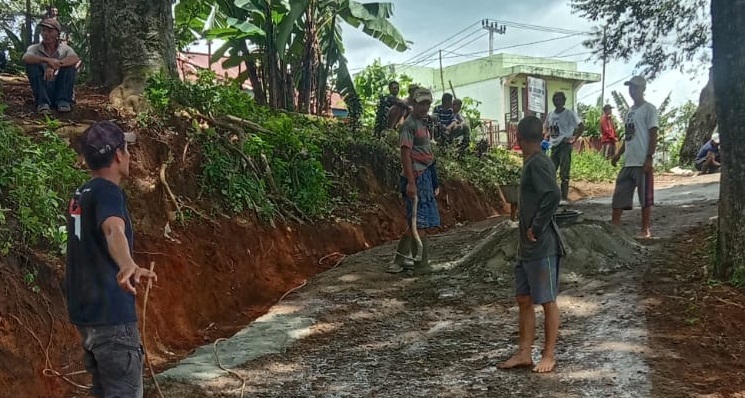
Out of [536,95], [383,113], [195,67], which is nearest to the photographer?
[195,67]

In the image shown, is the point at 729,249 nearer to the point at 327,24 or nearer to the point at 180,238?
the point at 180,238

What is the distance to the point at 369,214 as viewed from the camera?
969 centimetres

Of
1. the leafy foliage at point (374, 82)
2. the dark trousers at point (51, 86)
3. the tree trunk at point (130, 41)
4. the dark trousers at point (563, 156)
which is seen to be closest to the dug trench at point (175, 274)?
the dark trousers at point (51, 86)

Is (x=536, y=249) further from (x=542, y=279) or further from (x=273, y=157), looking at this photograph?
(x=273, y=157)

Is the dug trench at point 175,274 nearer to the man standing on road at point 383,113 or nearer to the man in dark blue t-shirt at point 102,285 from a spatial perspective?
the man in dark blue t-shirt at point 102,285

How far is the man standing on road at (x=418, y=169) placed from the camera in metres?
6.41

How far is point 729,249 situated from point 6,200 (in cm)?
529

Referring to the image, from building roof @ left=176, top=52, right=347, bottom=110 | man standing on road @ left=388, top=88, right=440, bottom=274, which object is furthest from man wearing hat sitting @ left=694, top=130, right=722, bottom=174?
man standing on road @ left=388, top=88, right=440, bottom=274

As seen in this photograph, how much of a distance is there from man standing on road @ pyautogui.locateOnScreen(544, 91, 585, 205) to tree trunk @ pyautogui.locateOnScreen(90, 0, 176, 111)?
567cm

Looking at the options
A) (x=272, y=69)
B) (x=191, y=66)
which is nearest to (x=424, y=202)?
(x=191, y=66)

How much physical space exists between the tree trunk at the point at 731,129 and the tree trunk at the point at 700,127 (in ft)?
51.6

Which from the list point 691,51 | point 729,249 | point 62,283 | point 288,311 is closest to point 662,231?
point 729,249

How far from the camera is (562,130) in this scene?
392 inches

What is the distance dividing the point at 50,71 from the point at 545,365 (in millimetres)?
5387
